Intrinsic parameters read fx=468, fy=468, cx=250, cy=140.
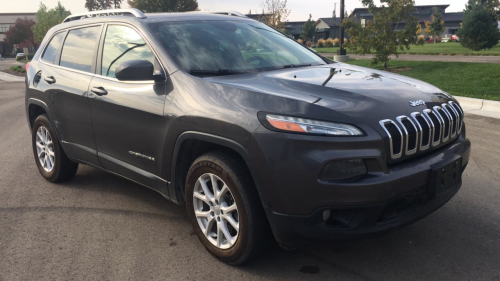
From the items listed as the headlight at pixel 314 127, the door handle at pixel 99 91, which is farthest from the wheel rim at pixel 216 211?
the door handle at pixel 99 91

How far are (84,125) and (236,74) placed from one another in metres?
1.68

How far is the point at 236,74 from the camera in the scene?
141 inches

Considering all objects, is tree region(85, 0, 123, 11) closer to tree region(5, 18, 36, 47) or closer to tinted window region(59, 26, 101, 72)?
tree region(5, 18, 36, 47)

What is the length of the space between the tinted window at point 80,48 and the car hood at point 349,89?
5.45 ft

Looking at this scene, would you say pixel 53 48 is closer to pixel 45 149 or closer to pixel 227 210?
pixel 45 149

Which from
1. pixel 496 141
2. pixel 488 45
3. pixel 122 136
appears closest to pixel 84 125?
pixel 122 136

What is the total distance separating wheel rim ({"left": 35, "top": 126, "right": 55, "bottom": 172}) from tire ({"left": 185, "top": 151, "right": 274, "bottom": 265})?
2482mm

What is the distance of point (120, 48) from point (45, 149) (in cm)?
→ 190

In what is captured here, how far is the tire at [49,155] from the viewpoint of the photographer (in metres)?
5.04

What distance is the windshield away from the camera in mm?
3652

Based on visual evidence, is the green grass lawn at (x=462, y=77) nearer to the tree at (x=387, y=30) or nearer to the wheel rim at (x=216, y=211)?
the tree at (x=387, y=30)

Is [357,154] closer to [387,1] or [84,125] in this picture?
[84,125]

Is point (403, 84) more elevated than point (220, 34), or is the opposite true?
point (220, 34)

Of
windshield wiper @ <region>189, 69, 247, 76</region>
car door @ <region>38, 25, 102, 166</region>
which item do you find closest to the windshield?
windshield wiper @ <region>189, 69, 247, 76</region>
